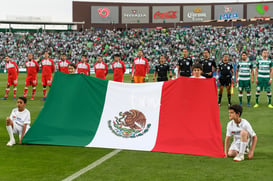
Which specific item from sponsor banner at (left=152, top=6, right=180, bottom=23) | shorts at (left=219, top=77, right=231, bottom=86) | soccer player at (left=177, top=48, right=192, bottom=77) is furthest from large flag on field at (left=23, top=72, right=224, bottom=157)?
sponsor banner at (left=152, top=6, right=180, bottom=23)

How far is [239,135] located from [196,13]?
214 feet

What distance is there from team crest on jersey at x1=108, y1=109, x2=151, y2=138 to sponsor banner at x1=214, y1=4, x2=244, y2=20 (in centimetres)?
6489

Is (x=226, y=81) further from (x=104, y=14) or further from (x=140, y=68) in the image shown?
(x=104, y=14)

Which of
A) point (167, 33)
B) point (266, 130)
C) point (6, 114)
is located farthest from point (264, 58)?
point (167, 33)

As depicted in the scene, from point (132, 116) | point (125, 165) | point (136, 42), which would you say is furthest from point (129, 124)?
point (136, 42)

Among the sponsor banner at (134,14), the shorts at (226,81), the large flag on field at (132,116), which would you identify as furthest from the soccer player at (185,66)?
the sponsor banner at (134,14)

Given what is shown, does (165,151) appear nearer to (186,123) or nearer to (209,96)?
(186,123)

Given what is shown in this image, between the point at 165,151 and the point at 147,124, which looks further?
the point at 147,124

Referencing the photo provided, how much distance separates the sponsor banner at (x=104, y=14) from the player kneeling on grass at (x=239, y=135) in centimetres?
6530

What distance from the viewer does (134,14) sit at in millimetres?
71312

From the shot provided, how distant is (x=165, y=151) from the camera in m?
7.50

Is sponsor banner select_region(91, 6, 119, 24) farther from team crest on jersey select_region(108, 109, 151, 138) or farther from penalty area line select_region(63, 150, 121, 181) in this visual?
penalty area line select_region(63, 150, 121, 181)

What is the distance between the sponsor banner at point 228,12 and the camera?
6988 cm

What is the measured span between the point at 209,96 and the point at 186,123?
651 millimetres
